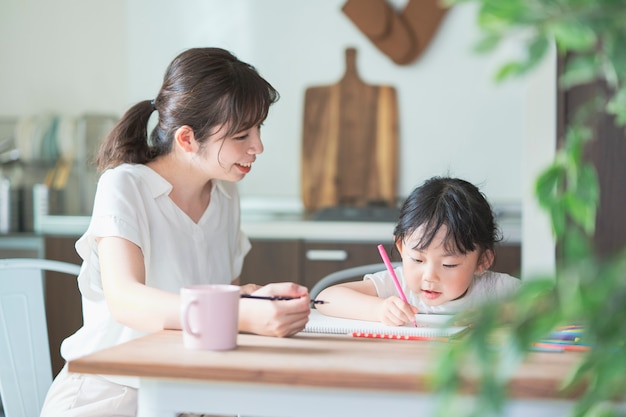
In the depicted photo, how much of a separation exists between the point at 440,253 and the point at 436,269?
33 millimetres

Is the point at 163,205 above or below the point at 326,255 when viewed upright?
above

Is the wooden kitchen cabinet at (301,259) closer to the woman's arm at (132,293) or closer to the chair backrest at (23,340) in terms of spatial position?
the chair backrest at (23,340)

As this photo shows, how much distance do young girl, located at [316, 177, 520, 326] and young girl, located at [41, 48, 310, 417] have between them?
0.30 m

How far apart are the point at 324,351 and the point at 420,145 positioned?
252 cm

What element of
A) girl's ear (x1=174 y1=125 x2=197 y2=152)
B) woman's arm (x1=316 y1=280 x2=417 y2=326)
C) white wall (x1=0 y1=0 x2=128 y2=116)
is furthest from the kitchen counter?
girl's ear (x1=174 y1=125 x2=197 y2=152)

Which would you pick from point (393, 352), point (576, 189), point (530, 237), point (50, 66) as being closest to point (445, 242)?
point (393, 352)

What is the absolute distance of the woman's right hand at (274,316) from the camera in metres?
1.23

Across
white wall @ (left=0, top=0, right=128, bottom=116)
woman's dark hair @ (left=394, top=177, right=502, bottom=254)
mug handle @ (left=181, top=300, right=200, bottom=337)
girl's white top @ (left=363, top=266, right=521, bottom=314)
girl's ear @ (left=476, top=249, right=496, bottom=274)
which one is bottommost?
girl's white top @ (left=363, top=266, right=521, bottom=314)

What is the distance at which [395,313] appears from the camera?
143cm

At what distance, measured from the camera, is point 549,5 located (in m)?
0.52

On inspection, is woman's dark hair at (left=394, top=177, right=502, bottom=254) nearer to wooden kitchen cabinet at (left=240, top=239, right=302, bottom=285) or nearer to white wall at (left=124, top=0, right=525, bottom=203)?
wooden kitchen cabinet at (left=240, top=239, right=302, bottom=285)

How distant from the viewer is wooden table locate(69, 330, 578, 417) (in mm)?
948

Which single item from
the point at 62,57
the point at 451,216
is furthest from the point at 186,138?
the point at 62,57

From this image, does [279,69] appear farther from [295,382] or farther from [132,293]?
[295,382]
